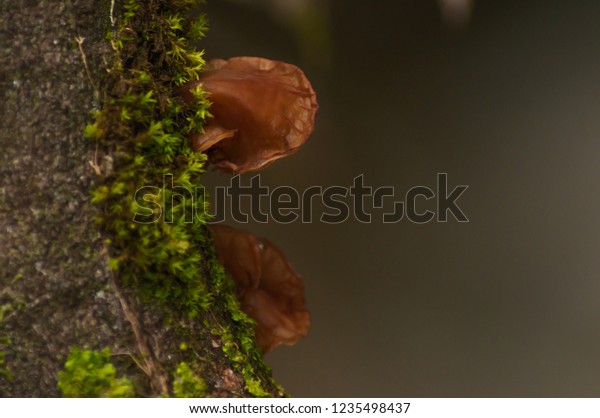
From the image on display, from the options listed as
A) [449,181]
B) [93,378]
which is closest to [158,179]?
[93,378]

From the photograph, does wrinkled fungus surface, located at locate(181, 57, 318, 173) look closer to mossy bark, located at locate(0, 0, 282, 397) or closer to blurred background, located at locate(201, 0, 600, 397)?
mossy bark, located at locate(0, 0, 282, 397)

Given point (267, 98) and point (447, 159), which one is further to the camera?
point (447, 159)

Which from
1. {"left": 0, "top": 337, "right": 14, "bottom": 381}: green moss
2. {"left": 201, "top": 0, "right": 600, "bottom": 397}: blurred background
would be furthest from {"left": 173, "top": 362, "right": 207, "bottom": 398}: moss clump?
{"left": 201, "top": 0, "right": 600, "bottom": 397}: blurred background

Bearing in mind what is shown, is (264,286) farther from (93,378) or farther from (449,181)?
(449,181)

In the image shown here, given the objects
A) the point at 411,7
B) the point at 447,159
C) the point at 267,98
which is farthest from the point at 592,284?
the point at 267,98

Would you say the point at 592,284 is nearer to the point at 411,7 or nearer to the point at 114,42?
the point at 411,7

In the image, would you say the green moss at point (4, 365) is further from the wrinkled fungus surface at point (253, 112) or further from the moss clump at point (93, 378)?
the wrinkled fungus surface at point (253, 112)

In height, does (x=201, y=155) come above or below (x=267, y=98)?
below
